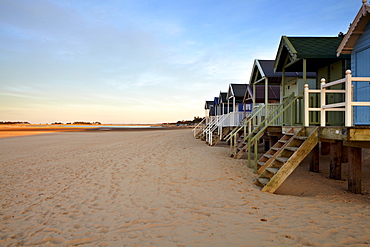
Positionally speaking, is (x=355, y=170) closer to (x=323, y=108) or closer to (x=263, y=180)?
(x=323, y=108)

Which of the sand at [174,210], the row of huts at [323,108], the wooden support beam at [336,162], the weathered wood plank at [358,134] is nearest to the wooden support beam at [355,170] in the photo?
the row of huts at [323,108]

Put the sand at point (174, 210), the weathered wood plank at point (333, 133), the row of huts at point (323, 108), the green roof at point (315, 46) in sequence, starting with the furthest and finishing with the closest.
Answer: the green roof at point (315, 46)
the row of huts at point (323, 108)
the weathered wood plank at point (333, 133)
the sand at point (174, 210)

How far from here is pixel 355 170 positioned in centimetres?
772

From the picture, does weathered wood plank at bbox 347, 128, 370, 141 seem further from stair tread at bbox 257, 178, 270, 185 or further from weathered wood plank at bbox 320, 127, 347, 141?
stair tread at bbox 257, 178, 270, 185

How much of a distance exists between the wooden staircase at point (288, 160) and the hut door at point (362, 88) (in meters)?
2.78

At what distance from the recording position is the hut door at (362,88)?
857 cm

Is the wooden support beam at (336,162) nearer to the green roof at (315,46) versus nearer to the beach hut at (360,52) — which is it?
the beach hut at (360,52)

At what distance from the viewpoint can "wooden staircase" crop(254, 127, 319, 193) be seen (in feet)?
22.9

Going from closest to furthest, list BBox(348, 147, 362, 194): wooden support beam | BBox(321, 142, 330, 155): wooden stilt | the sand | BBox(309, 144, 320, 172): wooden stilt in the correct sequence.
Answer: the sand
BBox(348, 147, 362, 194): wooden support beam
BBox(309, 144, 320, 172): wooden stilt
BBox(321, 142, 330, 155): wooden stilt

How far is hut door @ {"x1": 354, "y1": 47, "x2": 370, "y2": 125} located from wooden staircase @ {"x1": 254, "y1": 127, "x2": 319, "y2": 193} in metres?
2.78

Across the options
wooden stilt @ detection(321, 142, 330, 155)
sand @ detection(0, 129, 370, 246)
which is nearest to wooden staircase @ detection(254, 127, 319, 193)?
sand @ detection(0, 129, 370, 246)

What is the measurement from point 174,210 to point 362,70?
27.1 feet

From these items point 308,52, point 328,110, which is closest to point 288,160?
point 328,110

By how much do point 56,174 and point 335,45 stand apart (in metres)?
12.7
